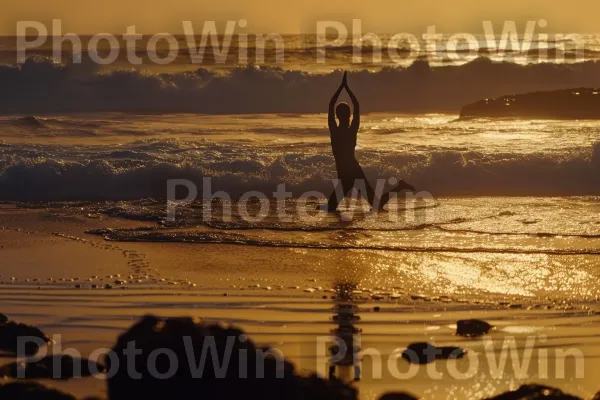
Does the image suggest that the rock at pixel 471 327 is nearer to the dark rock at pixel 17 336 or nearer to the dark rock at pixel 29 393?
the dark rock at pixel 17 336

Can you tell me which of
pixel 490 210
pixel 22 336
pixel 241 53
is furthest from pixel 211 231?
pixel 241 53

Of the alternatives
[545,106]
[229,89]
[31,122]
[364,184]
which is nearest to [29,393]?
[364,184]

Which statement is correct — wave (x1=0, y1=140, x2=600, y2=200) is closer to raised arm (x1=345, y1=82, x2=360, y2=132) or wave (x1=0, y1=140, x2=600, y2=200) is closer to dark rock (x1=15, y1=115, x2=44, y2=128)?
raised arm (x1=345, y1=82, x2=360, y2=132)

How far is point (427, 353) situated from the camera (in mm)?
7156

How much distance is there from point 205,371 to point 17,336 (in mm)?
1880

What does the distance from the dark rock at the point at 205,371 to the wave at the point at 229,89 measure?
26.0m

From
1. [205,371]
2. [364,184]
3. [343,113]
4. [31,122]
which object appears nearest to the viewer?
[205,371]

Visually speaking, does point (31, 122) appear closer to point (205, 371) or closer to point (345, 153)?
point (345, 153)

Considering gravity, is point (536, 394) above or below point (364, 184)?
below

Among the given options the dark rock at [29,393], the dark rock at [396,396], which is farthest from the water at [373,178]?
the dark rock at [29,393]

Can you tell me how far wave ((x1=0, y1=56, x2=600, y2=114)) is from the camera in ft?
110

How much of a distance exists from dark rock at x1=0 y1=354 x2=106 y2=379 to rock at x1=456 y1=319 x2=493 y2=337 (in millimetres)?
2634

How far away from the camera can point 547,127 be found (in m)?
25.1

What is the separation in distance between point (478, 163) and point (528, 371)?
37.1 ft
